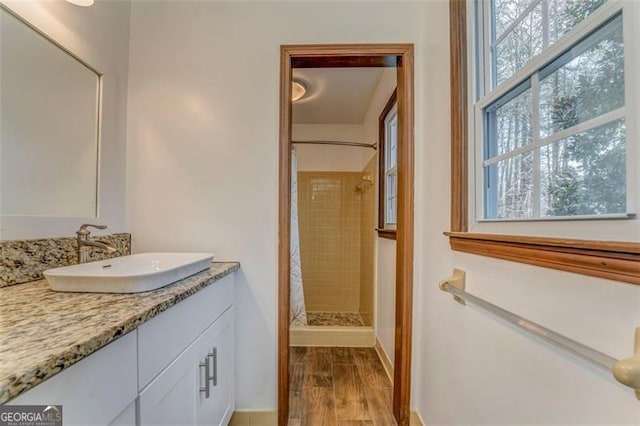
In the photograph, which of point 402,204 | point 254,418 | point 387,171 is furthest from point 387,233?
point 254,418

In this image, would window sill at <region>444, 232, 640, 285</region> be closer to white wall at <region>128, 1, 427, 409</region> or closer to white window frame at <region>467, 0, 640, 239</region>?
white window frame at <region>467, 0, 640, 239</region>

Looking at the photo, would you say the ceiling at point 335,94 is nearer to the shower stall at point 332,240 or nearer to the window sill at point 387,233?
the shower stall at point 332,240

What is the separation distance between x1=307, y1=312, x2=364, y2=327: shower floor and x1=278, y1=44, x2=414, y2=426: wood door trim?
4.27 feet

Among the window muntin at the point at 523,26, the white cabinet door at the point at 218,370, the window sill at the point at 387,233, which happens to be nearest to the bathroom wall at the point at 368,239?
the window sill at the point at 387,233

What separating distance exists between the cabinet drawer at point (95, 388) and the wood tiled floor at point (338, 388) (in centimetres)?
124

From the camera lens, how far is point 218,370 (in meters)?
1.31

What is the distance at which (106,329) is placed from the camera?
61cm

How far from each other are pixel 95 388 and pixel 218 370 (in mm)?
798

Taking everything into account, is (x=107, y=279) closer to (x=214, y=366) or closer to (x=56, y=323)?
(x=56, y=323)

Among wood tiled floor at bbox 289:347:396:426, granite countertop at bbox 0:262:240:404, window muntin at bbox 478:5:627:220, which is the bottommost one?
wood tiled floor at bbox 289:347:396:426

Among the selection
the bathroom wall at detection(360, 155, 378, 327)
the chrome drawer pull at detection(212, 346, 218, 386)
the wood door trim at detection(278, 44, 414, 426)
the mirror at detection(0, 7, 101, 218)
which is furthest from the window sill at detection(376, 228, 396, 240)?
the mirror at detection(0, 7, 101, 218)

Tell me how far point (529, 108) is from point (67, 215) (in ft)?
5.65

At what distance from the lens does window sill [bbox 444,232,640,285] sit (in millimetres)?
523

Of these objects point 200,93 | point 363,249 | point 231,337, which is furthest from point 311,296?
point 200,93
